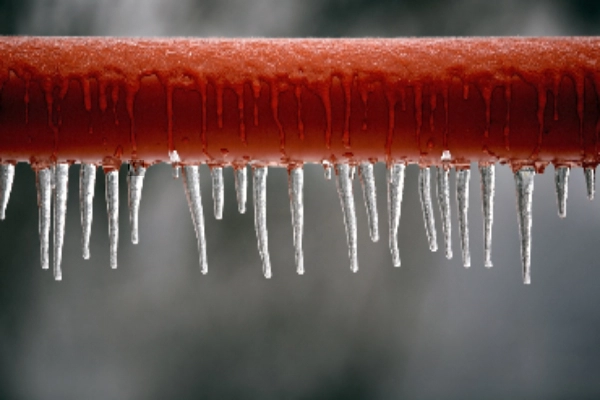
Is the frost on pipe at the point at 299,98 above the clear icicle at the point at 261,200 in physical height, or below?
above

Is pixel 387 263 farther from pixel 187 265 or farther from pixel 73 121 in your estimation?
pixel 73 121

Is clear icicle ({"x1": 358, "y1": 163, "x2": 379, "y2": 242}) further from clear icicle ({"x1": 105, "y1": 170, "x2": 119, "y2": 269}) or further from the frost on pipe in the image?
clear icicle ({"x1": 105, "y1": 170, "x2": 119, "y2": 269})

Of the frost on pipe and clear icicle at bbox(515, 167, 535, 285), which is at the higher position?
the frost on pipe

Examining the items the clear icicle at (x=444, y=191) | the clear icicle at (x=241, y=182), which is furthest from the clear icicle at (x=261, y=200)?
the clear icicle at (x=444, y=191)

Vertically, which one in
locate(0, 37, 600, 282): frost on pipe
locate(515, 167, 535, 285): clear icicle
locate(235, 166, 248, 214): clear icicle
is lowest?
locate(515, 167, 535, 285): clear icicle

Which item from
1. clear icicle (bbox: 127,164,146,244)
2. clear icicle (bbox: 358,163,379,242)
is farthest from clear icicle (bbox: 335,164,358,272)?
clear icicle (bbox: 127,164,146,244)

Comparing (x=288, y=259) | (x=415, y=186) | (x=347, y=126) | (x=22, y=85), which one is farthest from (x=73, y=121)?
(x=415, y=186)

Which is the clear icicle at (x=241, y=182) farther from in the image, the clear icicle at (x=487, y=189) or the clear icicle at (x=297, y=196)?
the clear icicle at (x=487, y=189)

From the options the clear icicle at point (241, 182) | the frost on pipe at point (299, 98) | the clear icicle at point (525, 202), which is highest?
the frost on pipe at point (299, 98)
